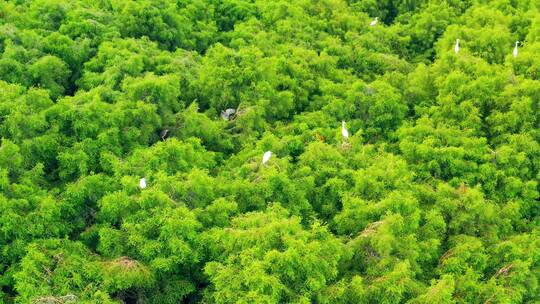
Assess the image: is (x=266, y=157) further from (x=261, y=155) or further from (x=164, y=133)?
(x=164, y=133)

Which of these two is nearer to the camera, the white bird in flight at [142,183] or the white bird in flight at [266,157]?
the white bird in flight at [142,183]

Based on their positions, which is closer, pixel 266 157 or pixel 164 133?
pixel 266 157

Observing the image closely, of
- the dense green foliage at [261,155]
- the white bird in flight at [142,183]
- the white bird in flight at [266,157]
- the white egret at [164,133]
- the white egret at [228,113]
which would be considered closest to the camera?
the dense green foliage at [261,155]

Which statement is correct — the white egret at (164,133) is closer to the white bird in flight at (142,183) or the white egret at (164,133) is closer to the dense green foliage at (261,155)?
the dense green foliage at (261,155)

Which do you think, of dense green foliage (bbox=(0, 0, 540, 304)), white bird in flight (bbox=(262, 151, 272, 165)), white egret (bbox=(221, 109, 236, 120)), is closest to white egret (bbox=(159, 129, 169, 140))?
dense green foliage (bbox=(0, 0, 540, 304))

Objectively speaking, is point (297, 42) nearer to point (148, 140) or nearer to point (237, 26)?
point (237, 26)

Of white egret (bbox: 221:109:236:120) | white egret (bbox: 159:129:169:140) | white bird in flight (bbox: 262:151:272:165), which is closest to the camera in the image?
white bird in flight (bbox: 262:151:272:165)

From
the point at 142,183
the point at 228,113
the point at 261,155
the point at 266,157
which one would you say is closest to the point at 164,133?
the point at 228,113

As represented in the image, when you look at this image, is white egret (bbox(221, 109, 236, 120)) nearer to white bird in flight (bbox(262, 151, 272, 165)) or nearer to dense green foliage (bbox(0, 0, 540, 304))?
dense green foliage (bbox(0, 0, 540, 304))

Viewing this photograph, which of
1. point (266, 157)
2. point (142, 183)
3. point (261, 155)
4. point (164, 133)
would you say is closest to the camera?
point (142, 183)

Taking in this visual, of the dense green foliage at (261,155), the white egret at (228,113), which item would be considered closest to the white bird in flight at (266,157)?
the dense green foliage at (261,155)
